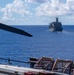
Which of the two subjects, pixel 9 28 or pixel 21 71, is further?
pixel 21 71

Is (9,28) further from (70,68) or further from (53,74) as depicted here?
(70,68)

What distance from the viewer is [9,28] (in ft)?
29.3

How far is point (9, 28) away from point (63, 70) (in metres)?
4.89

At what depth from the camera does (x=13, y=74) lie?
1167 centimetres

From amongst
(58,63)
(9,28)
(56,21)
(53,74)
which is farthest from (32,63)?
(56,21)

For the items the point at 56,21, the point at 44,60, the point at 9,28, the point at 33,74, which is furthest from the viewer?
the point at 56,21

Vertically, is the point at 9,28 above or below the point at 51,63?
above

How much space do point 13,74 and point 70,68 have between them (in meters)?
2.69

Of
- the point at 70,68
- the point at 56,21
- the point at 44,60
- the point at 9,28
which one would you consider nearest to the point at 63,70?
the point at 70,68

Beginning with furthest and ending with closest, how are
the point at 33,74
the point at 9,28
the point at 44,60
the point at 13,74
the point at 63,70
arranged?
the point at 44,60 < the point at 63,70 < the point at 13,74 < the point at 33,74 < the point at 9,28

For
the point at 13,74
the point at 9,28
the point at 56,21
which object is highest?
the point at 56,21

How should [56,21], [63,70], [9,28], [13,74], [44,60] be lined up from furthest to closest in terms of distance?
1. [56,21]
2. [44,60]
3. [63,70]
4. [13,74]
5. [9,28]

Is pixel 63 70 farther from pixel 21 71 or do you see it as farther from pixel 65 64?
pixel 21 71

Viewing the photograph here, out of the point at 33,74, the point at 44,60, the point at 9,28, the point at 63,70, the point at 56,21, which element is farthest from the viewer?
the point at 56,21
